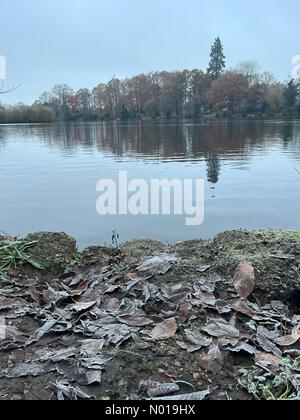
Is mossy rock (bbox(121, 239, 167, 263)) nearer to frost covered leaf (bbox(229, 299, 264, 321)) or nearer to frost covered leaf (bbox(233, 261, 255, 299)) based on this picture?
frost covered leaf (bbox(233, 261, 255, 299))

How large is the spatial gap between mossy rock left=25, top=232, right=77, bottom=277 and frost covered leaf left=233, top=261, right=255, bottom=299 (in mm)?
1579

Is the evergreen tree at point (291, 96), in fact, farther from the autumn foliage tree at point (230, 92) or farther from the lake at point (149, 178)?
the lake at point (149, 178)

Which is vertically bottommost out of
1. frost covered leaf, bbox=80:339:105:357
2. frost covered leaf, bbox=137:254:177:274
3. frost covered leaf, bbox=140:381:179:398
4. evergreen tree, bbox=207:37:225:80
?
frost covered leaf, bbox=140:381:179:398

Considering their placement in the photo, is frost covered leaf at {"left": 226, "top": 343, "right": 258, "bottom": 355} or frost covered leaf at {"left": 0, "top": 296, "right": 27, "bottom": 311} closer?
frost covered leaf at {"left": 226, "top": 343, "right": 258, "bottom": 355}

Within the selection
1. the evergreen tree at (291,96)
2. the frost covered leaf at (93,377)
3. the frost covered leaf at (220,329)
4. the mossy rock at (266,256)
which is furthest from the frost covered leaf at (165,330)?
the evergreen tree at (291,96)

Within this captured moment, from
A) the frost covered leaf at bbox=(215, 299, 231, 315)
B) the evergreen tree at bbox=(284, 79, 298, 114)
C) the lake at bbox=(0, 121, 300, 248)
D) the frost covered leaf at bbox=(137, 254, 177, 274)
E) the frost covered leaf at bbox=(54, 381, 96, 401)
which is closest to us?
the frost covered leaf at bbox=(54, 381, 96, 401)

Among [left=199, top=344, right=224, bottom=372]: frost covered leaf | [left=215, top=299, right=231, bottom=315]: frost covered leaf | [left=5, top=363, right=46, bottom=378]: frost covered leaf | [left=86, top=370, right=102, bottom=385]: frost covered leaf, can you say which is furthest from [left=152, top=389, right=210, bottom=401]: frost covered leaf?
[left=215, top=299, right=231, bottom=315]: frost covered leaf

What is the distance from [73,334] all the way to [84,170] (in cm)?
1076

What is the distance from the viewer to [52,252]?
12.2 feet

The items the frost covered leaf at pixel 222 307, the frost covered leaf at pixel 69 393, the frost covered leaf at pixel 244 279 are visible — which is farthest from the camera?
the frost covered leaf at pixel 244 279

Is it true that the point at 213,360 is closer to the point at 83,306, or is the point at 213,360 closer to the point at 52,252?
the point at 83,306

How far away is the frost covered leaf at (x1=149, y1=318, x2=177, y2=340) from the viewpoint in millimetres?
2264

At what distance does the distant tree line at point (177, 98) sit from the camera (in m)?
59.8

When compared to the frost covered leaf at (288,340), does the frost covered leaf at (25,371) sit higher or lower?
higher
